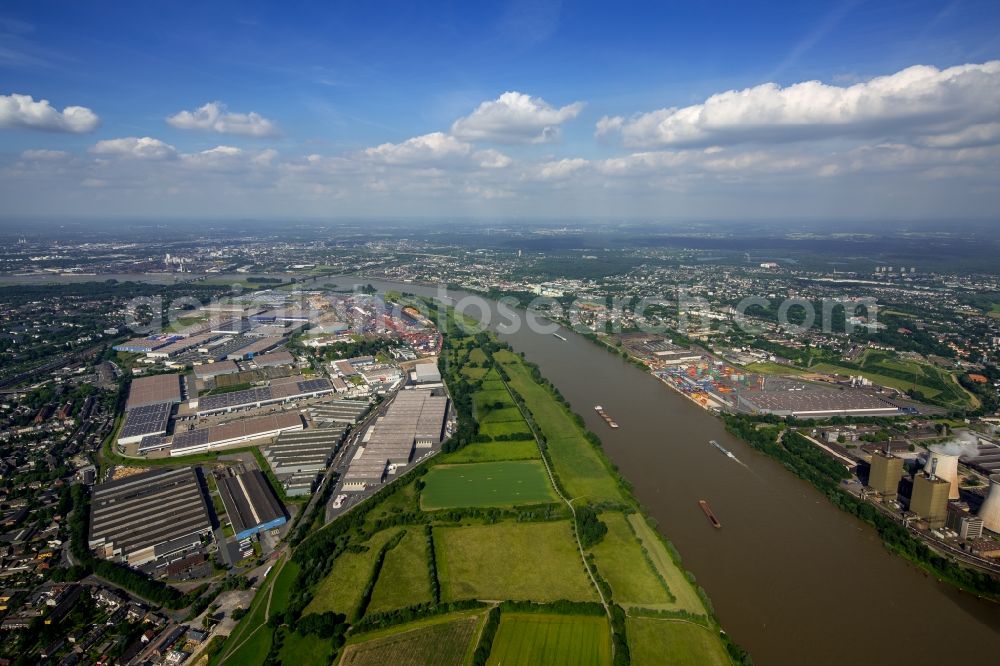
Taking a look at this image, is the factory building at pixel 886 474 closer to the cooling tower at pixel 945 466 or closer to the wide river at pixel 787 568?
the cooling tower at pixel 945 466

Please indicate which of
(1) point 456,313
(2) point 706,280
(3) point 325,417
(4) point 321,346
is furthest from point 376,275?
(3) point 325,417

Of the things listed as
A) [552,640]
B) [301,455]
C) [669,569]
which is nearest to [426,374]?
[301,455]

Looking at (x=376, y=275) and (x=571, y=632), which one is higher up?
(x=376, y=275)

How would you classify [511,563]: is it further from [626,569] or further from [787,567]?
[787,567]

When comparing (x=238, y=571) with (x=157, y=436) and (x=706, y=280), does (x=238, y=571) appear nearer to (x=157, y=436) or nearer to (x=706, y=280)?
(x=157, y=436)

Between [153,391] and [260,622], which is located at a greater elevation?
[153,391]

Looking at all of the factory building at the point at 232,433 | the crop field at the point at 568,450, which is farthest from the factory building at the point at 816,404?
the factory building at the point at 232,433
